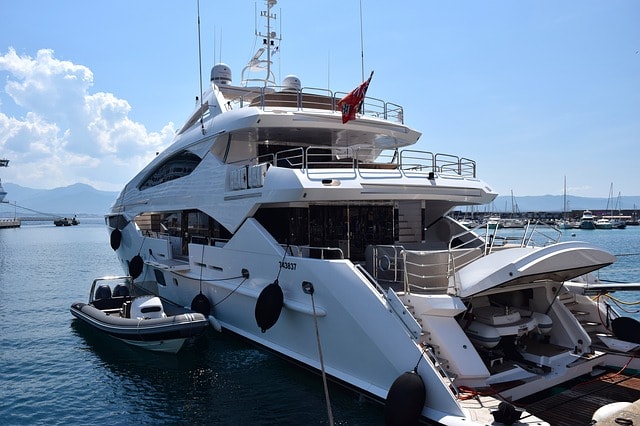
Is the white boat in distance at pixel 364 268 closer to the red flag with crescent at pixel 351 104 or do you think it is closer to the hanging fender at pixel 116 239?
the red flag with crescent at pixel 351 104

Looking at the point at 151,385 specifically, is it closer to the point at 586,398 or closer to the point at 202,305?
the point at 202,305

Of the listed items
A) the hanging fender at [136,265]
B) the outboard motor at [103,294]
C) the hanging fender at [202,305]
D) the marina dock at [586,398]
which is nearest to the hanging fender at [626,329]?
the marina dock at [586,398]

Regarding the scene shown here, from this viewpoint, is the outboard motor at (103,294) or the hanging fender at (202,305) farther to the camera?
the outboard motor at (103,294)

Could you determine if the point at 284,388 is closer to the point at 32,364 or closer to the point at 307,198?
the point at 307,198

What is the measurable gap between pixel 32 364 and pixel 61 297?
9.45 m

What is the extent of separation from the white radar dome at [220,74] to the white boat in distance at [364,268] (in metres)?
1.95

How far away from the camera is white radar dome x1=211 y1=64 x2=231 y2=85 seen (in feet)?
54.7

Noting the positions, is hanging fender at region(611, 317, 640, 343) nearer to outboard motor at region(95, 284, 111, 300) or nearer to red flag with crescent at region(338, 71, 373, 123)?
red flag with crescent at region(338, 71, 373, 123)

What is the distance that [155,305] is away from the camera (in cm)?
1167

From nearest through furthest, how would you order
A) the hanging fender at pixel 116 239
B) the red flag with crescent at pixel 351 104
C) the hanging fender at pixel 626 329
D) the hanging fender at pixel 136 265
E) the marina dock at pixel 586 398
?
the marina dock at pixel 586 398 < the hanging fender at pixel 626 329 < the red flag with crescent at pixel 351 104 < the hanging fender at pixel 136 265 < the hanging fender at pixel 116 239

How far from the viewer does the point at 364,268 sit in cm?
964

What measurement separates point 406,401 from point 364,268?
384cm

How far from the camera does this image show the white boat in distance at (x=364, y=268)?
22.0 ft

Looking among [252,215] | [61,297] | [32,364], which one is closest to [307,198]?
[252,215]
